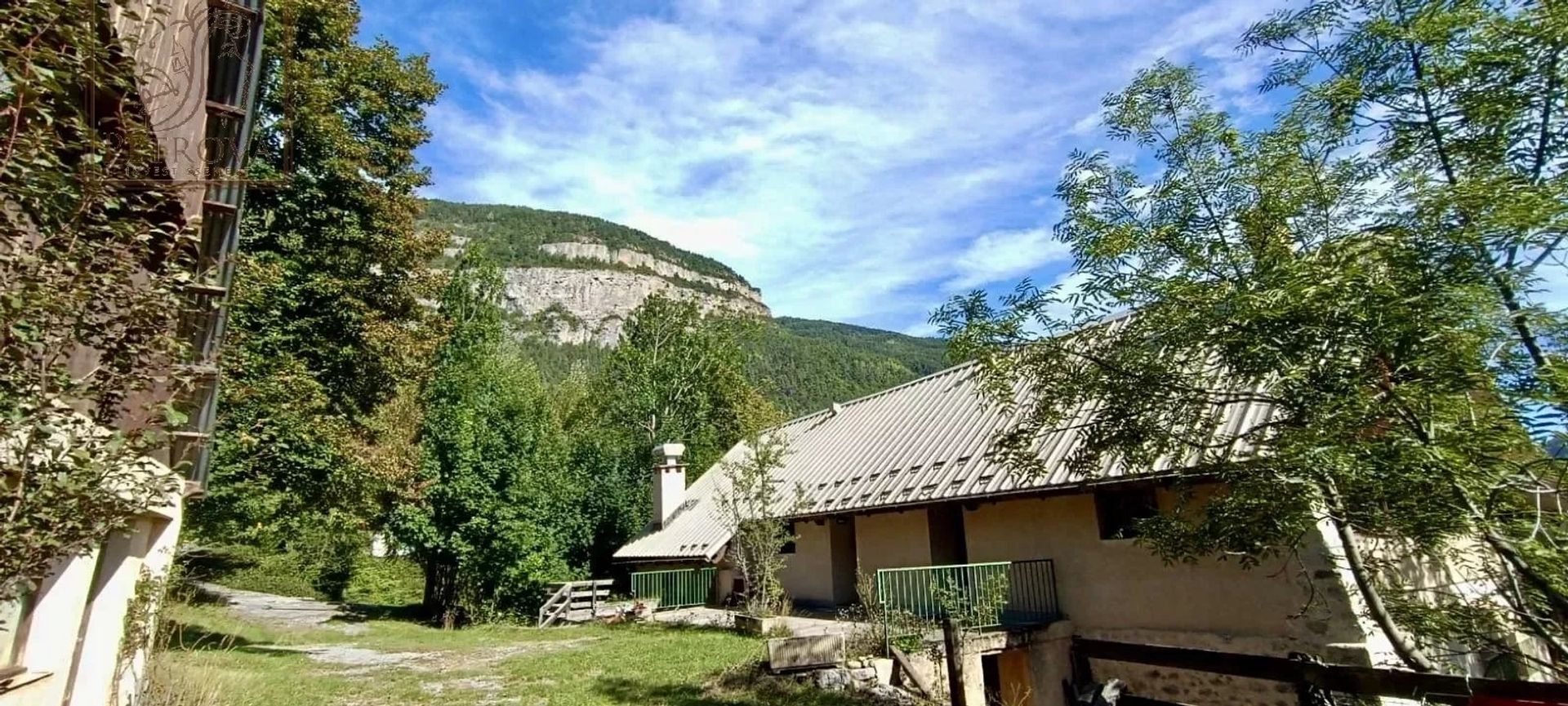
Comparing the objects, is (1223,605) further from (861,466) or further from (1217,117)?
(861,466)

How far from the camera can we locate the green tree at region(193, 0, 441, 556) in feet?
42.3

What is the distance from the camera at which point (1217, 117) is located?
6.02 metres

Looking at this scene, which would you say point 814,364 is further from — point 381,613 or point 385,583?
point 381,613

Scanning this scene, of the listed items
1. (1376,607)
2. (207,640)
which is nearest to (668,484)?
(207,640)

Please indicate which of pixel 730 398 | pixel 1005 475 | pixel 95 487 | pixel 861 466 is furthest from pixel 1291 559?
pixel 730 398

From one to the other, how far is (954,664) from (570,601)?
15441 mm

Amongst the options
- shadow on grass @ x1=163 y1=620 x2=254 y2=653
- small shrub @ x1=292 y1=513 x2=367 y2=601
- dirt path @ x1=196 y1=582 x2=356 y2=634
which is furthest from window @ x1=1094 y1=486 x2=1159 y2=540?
small shrub @ x1=292 y1=513 x2=367 y2=601

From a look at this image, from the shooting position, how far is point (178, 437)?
4605 mm

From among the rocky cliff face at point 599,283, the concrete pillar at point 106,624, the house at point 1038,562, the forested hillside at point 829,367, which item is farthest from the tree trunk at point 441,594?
the rocky cliff face at point 599,283

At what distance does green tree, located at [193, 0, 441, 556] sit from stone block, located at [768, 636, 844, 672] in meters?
9.05

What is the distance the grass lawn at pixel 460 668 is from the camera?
9.57 metres

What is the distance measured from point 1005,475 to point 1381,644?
5.24 m

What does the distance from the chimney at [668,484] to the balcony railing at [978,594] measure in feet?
45.3

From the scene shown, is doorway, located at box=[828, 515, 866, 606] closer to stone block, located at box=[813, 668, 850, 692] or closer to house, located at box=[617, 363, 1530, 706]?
house, located at box=[617, 363, 1530, 706]
